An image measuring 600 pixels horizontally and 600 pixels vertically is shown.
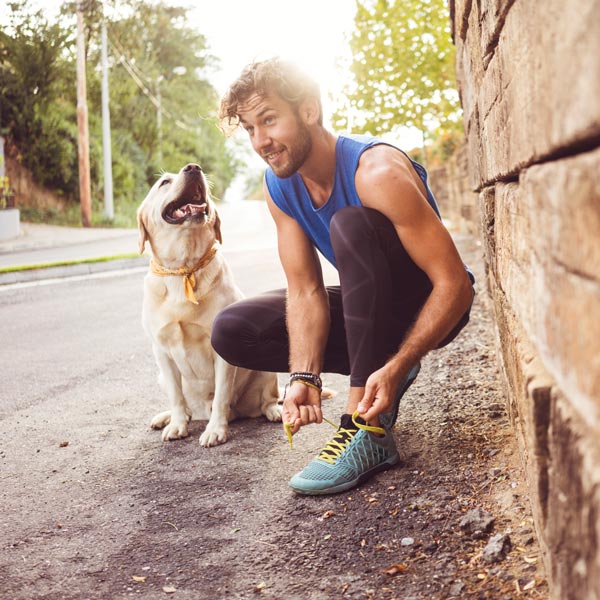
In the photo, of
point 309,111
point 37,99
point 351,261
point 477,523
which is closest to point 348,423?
point 351,261

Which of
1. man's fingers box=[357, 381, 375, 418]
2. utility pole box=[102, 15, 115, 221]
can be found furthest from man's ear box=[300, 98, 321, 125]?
utility pole box=[102, 15, 115, 221]

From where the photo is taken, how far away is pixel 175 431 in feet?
11.4

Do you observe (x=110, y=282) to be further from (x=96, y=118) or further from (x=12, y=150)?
(x=96, y=118)

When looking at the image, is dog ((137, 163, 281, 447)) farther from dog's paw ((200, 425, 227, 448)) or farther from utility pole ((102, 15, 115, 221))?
utility pole ((102, 15, 115, 221))

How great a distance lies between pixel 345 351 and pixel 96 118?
86.2 ft

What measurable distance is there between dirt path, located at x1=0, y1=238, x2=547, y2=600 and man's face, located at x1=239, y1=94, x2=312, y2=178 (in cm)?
118

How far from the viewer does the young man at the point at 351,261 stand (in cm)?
261

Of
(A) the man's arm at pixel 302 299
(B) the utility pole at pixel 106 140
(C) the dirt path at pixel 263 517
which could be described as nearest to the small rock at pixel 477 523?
(C) the dirt path at pixel 263 517

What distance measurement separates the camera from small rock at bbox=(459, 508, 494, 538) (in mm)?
2100

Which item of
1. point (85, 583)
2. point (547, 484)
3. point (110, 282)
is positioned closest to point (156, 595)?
point (85, 583)

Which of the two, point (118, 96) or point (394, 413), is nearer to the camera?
point (394, 413)

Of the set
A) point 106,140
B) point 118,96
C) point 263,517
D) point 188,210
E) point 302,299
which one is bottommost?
point 263,517

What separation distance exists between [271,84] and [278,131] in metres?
0.17

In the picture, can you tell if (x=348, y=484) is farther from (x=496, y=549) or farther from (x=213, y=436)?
(x=213, y=436)
